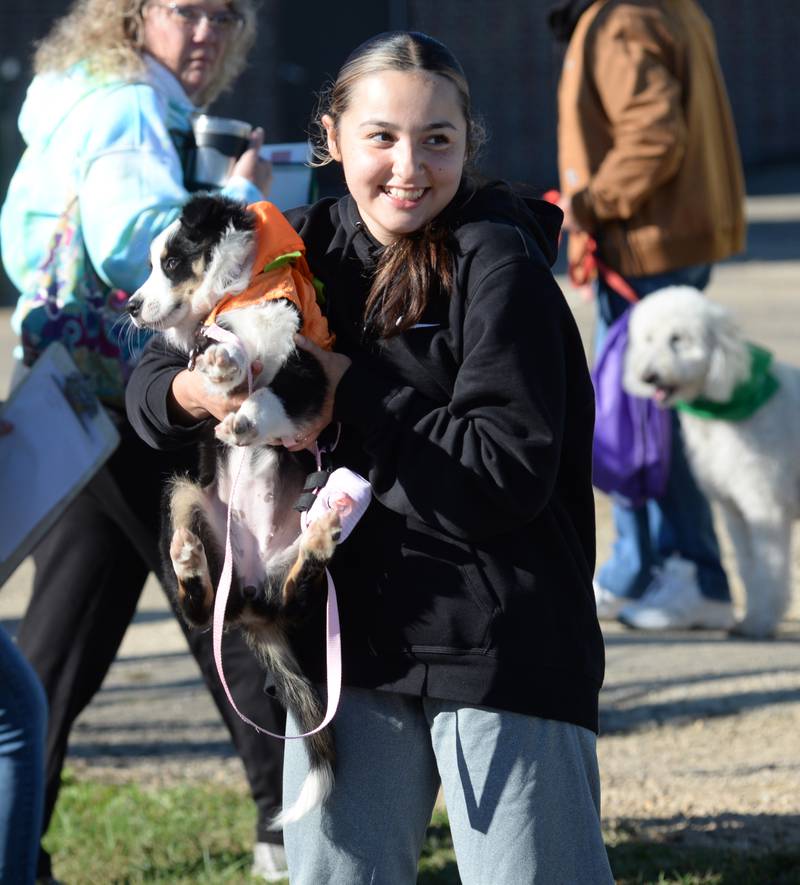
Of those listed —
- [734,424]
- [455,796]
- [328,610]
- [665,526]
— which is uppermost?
[328,610]

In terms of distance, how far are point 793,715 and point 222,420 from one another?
322 cm

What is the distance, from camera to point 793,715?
5.00 meters

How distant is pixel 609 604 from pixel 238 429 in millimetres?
4217

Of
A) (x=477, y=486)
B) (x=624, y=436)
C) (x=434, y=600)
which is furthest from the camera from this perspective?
(x=624, y=436)

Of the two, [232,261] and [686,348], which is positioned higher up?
[232,261]

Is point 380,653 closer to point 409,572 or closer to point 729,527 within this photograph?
point 409,572

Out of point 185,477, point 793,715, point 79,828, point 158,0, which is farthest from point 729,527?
point 185,477

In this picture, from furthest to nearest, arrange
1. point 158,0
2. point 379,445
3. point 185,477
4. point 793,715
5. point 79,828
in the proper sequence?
point 793,715 → point 79,828 → point 158,0 → point 185,477 → point 379,445

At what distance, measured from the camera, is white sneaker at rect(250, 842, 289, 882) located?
386 cm

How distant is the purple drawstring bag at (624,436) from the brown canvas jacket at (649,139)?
360 millimetres

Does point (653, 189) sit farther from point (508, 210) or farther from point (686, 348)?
point (508, 210)

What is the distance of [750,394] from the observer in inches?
231

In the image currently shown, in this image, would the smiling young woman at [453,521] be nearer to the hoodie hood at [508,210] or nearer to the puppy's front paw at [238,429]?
the hoodie hood at [508,210]

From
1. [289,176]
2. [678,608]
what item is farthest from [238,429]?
[678,608]
